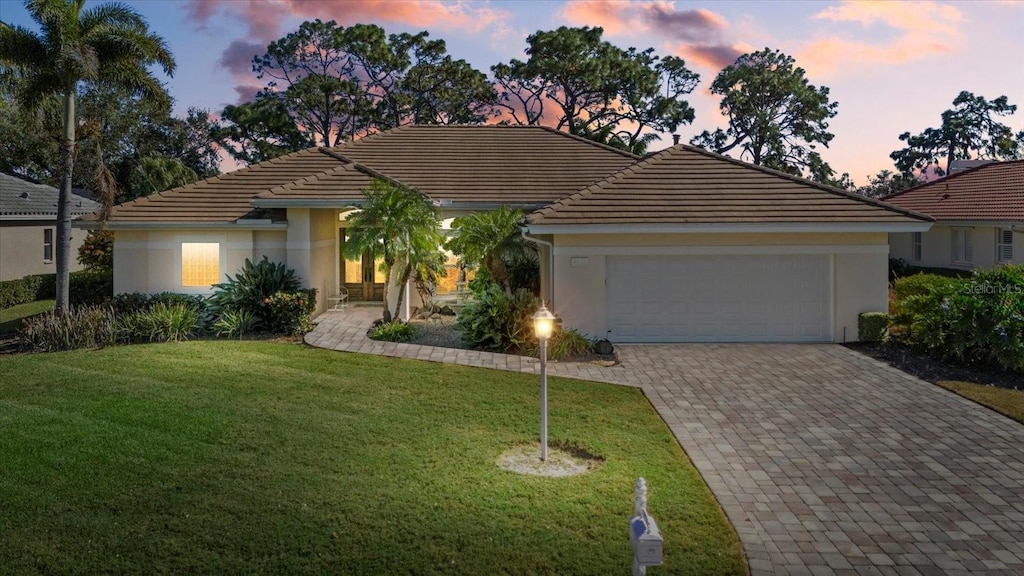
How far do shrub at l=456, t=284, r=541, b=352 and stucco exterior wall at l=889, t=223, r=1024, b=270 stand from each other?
17.8 metres

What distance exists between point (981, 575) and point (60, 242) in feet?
65.2

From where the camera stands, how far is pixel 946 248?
28750 mm

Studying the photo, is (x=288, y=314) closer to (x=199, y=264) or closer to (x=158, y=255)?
(x=199, y=264)

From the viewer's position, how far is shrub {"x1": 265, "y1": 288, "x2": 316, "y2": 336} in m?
17.6

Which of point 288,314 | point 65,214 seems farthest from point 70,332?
point 288,314

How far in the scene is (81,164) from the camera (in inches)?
1785

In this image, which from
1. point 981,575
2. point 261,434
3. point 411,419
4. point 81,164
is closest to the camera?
point 981,575

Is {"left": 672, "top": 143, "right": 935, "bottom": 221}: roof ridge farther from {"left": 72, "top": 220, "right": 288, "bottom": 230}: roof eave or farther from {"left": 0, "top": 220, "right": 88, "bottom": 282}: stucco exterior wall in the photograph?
{"left": 0, "top": 220, "right": 88, "bottom": 282}: stucco exterior wall

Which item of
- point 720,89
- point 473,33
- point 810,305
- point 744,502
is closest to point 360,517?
point 744,502

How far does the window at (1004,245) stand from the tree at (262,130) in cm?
3172

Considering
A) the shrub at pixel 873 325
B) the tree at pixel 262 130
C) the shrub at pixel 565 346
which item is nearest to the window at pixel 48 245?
the tree at pixel 262 130

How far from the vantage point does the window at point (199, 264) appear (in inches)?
765

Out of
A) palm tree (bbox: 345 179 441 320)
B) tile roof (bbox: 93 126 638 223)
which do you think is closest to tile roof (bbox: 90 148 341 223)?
tile roof (bbox: 93 126 638 223)

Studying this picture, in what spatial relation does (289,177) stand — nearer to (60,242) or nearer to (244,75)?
(60,242)
